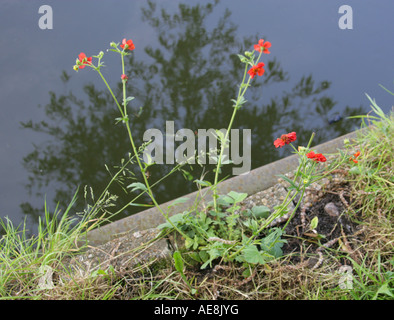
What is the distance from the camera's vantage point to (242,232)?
1528mm

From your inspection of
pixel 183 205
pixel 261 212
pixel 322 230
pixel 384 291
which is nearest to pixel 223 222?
pixel 261 212

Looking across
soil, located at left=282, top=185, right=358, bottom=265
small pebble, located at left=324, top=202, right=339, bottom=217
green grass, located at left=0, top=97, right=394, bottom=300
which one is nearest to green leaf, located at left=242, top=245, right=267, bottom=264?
green grass, located at left=0, top=97, right=394, bottom=300

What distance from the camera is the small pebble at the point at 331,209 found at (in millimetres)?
1654

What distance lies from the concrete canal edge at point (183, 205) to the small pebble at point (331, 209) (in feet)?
0.92

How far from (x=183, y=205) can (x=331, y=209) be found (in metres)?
0.71

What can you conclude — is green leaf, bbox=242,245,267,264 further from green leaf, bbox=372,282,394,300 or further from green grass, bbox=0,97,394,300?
green leaf, bbox=372,282,394,300

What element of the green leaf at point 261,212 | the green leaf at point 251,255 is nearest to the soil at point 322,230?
the green leaf at point 261,212

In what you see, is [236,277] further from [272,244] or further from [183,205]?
[183,205]

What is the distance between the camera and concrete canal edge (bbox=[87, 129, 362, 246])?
1772mm

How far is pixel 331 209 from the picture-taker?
65.7 inches

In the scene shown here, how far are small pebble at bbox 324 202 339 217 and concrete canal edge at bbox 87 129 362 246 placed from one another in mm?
280
